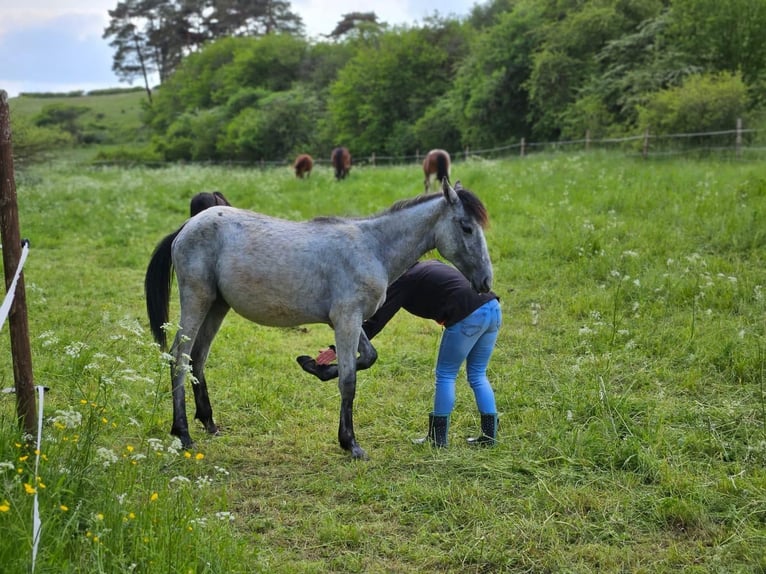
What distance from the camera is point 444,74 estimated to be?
4588cm

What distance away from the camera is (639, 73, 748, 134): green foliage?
16859mm

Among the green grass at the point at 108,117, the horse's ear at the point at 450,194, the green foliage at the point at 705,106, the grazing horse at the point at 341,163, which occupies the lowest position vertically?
the horse's ear at the point at 450,194

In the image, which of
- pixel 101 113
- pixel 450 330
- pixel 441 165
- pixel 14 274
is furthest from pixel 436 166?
pixel 101 113

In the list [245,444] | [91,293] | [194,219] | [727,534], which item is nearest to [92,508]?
[245,444]

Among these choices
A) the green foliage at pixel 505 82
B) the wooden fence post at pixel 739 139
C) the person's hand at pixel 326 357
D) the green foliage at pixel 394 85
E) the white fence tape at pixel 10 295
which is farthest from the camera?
the green foliage at pixel 394 85

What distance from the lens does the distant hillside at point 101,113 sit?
61737mm

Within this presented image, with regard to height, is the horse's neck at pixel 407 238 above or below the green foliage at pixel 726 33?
below

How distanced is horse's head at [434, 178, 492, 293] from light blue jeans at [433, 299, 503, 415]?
224mm

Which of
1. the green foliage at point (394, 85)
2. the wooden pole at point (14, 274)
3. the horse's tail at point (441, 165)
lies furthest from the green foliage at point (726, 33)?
the green foliage at point (394, 85)

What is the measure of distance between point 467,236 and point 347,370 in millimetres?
1353

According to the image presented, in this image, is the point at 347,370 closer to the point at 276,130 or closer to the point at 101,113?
the point at 276,130

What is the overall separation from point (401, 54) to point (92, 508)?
46308 mm

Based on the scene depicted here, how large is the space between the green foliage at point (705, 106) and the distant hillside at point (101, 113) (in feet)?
166

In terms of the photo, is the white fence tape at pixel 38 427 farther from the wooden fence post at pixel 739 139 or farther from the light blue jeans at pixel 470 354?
the wooden fence post at pixel 739 139
